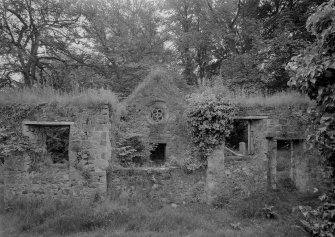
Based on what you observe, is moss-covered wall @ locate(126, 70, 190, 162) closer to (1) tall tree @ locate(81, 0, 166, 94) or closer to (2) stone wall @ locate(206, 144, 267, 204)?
(1) tall tree @ locate(81, 0, 166, 94)

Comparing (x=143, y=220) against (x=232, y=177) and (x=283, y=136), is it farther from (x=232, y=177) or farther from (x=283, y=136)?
(x=283, y=136)

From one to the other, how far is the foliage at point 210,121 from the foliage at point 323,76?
2931 millimetres

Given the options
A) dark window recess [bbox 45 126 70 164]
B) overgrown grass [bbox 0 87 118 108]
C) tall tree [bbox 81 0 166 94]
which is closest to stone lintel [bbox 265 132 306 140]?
overgrown grass [bbox 0 87 118 108]

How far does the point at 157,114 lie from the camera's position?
12680mm

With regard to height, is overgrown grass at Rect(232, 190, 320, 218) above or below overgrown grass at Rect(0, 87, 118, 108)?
below

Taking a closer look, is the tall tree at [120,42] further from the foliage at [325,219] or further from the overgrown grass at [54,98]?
the foliage at [325,219]

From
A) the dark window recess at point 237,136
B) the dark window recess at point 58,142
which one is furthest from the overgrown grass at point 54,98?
the dark window recess at point 237,136

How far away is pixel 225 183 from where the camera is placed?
7.79 meters

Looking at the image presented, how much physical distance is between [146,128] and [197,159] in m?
5.08

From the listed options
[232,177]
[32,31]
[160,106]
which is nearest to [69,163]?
[232,177]

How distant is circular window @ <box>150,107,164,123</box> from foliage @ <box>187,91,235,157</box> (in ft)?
15.8

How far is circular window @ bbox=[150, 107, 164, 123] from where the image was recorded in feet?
41.4

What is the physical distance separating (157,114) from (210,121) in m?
5.22

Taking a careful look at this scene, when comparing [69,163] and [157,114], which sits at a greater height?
[157,114]
